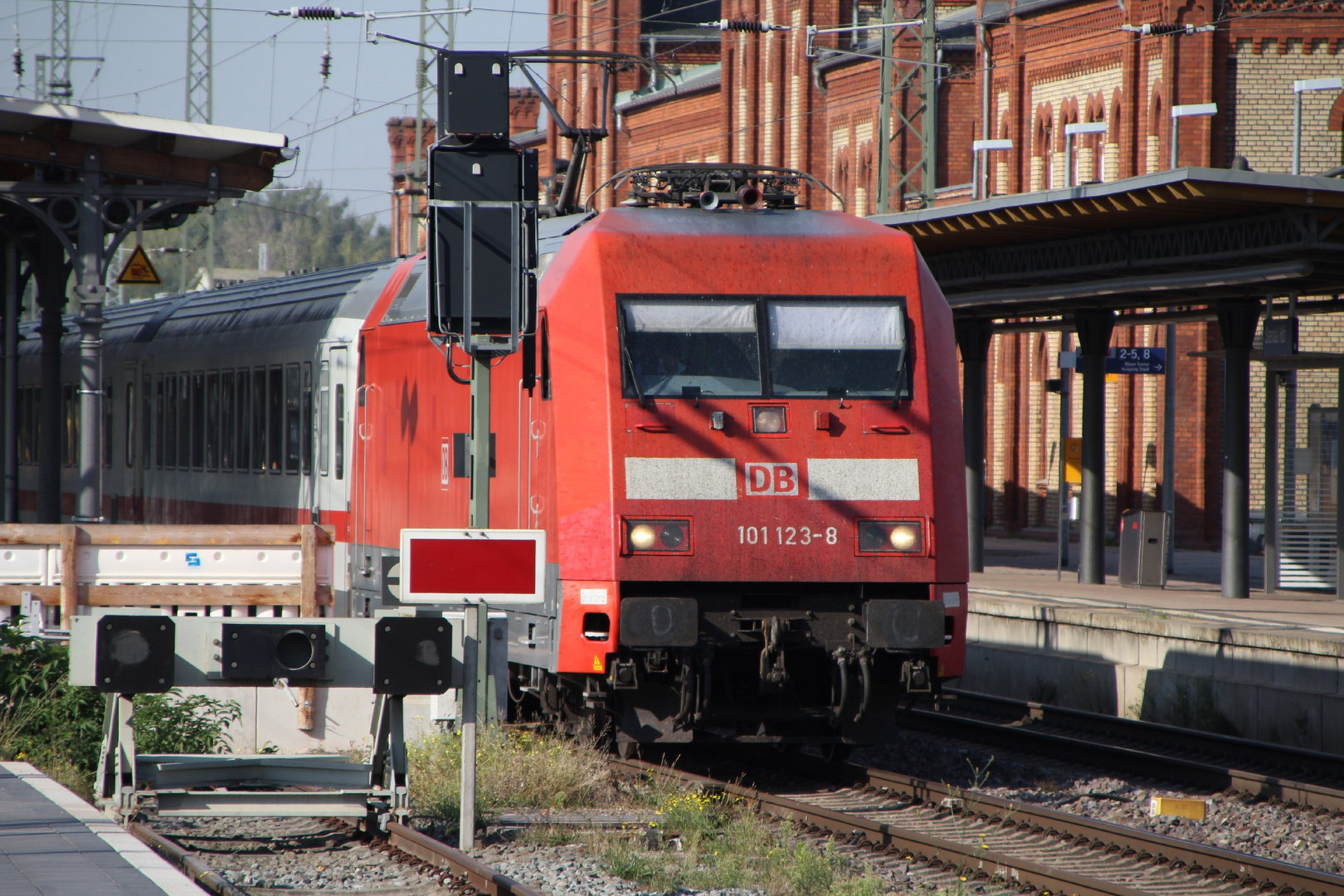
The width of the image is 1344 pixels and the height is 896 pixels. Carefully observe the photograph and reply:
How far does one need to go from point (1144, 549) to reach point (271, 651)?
13935 millimetres

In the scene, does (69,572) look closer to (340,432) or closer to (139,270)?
(340,432)

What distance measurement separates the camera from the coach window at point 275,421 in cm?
1650

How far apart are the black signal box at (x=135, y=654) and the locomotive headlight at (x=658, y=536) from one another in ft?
8.80

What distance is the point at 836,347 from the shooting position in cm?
1005

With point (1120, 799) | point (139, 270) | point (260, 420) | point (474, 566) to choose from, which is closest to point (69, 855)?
point (474, 566)

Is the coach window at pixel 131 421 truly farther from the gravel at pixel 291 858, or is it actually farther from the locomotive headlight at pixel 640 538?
the locomotive headlight at pixel 640 538

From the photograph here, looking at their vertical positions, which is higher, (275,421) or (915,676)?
(275,421)

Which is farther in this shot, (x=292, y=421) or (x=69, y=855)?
(x=292, y=421)

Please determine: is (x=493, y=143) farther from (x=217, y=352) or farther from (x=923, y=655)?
(x=217, y=352)

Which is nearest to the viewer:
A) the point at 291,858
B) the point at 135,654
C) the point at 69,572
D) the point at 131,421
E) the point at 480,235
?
the point at 135,654

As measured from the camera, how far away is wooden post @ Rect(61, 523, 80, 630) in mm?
11578

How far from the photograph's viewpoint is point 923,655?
984 cm

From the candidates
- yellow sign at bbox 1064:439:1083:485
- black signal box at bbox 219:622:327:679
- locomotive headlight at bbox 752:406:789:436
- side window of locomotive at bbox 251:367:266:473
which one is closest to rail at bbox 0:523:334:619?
locomotive headlight at bbox 752:406:789:436

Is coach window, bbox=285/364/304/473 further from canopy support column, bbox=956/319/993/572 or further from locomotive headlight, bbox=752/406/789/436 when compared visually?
canopy support column, bbox=956/319/993/572
